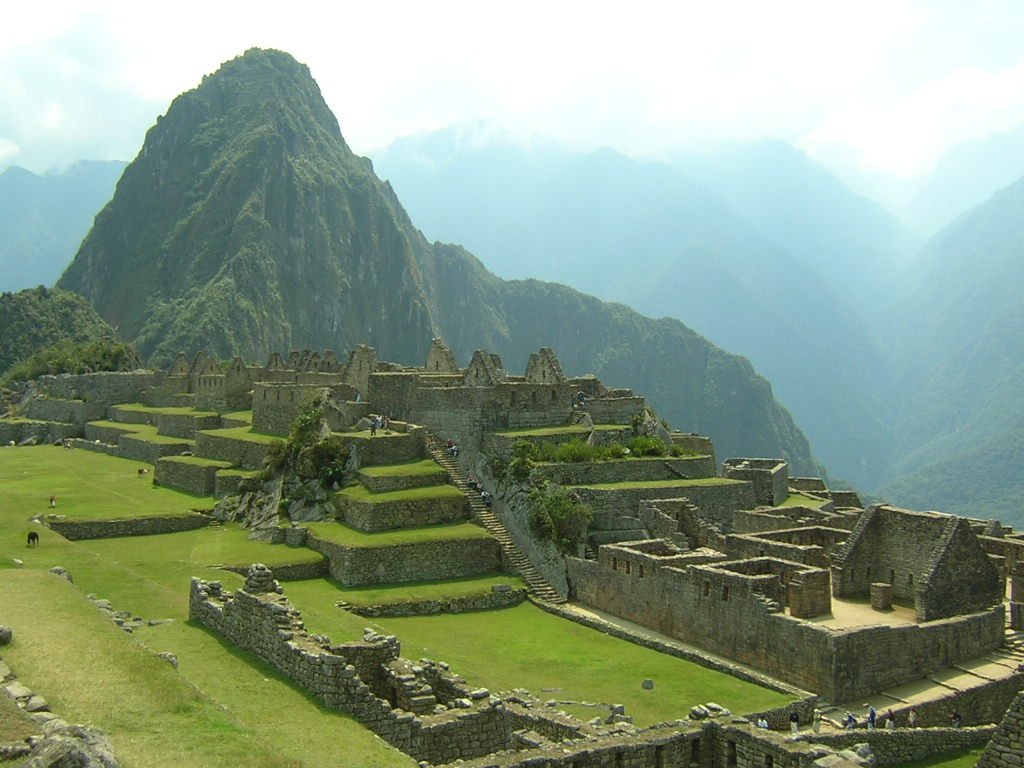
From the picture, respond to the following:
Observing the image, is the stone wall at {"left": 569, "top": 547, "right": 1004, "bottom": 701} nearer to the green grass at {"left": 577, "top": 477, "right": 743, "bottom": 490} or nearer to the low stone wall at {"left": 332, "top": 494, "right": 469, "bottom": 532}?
the green grass at {"left": 577, "top": 477, "right": 743, "bottom": 490}

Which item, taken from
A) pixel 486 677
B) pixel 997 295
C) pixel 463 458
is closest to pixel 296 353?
pixel 463 458

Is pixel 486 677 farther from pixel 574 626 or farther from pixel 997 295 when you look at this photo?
pixel 997 295

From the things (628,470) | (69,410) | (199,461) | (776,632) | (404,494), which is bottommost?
(776,632)

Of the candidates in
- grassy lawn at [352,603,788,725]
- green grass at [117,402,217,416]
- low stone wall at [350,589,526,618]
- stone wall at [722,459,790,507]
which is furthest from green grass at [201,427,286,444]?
stone wall at [722,459,790,507]

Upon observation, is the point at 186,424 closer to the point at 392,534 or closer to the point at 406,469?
the point at 406,469

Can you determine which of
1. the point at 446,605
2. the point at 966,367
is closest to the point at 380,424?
the point at 446,605

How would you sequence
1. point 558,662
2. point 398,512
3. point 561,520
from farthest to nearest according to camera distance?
point 398,512, point 561,520, point 558,662
